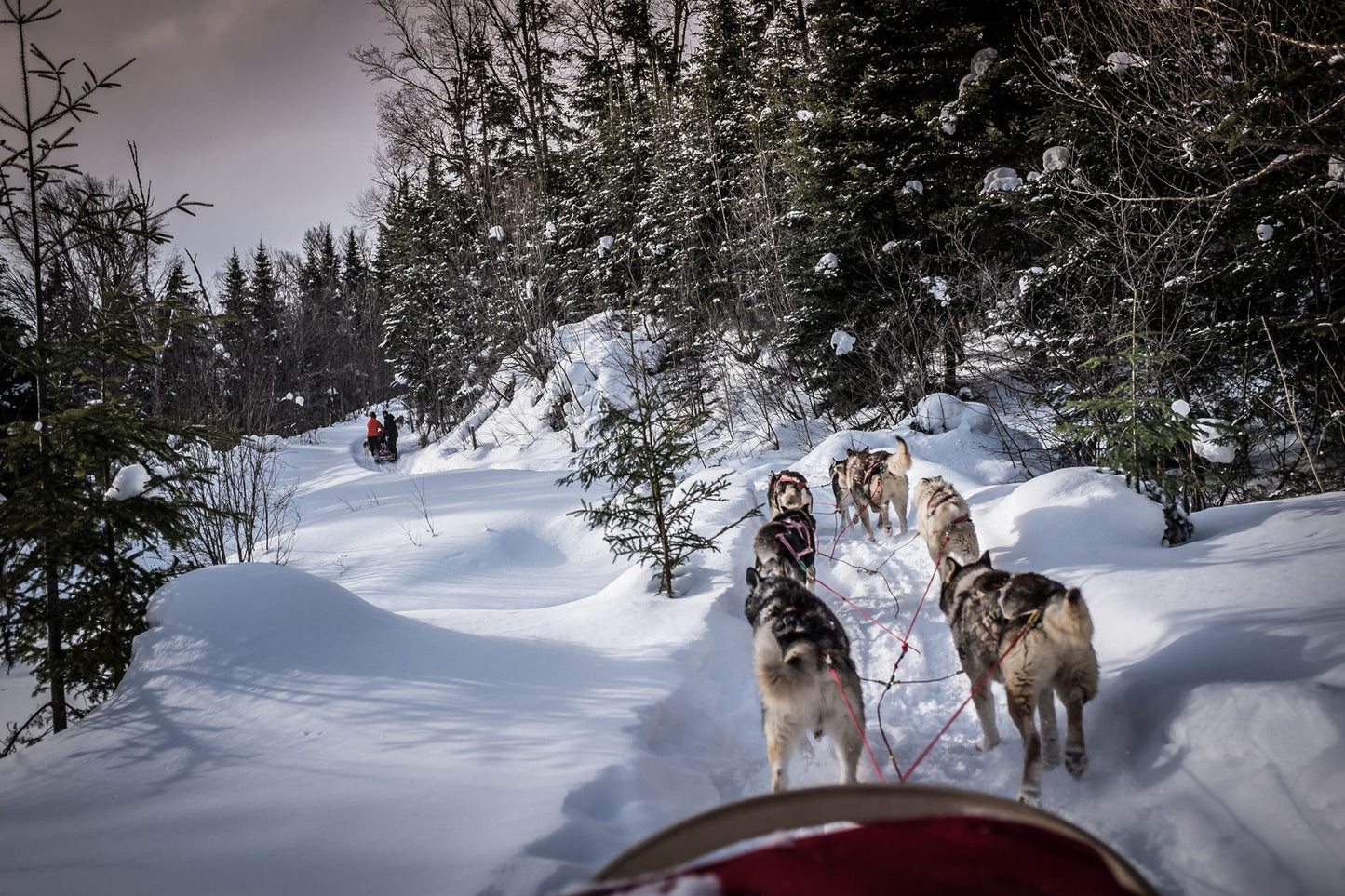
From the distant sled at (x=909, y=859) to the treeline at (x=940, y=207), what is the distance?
5259 millimetres

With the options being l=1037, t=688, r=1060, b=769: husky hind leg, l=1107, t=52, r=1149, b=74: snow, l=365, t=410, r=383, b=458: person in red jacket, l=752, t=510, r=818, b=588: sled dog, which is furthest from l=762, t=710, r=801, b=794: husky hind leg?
l=365, t=410, r=383, b=458: person in red jacket

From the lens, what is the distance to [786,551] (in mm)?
5250

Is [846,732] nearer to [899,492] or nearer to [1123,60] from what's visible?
[899,492]

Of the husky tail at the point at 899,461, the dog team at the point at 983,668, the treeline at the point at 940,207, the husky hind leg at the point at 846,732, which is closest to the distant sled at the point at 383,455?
the treeline at the point at 940,207

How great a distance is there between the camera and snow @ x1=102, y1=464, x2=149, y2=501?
4574 millimetres

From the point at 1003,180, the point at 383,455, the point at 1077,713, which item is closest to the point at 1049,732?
the point at 1077,713

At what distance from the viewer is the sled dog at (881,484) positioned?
22.8 feet

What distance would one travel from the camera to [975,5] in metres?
12.3

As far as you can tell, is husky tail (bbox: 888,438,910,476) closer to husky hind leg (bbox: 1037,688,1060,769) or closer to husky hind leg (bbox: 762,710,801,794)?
husky hind leg (bbox: 1037,688,1060,769)

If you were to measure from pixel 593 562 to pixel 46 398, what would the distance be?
658 centimetres

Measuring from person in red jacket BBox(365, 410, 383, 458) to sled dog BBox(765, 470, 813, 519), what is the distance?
2444 cm

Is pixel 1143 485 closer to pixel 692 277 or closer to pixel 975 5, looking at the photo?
pixel 975 5

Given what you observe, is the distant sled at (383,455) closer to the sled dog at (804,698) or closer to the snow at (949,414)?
the snow at (949,414)

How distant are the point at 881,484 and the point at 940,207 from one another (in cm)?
843
